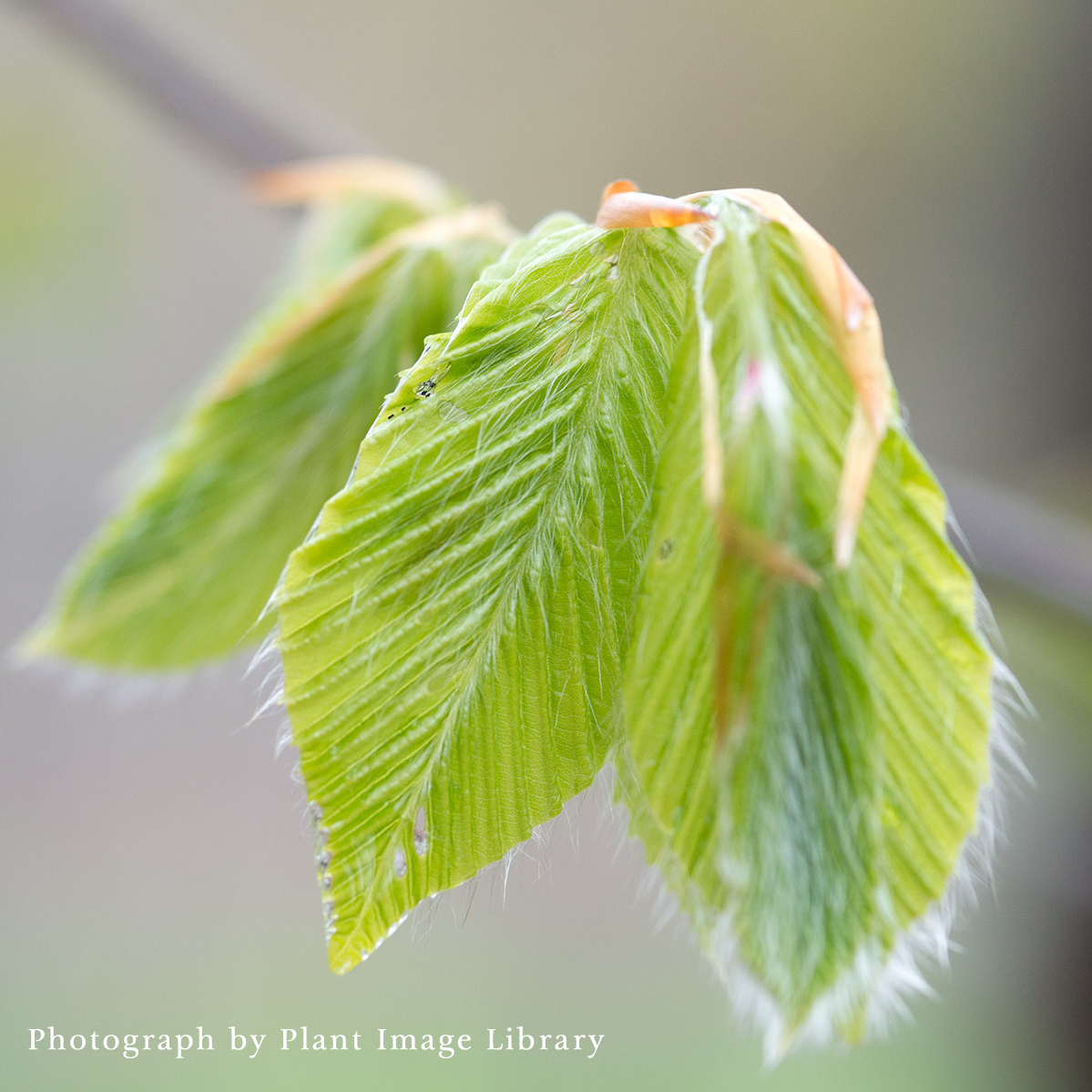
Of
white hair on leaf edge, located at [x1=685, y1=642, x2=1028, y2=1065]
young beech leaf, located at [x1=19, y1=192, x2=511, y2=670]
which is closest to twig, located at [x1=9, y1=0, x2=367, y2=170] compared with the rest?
young beech leaf, located at [x1=19, y1=192, x2=511, y2=670]

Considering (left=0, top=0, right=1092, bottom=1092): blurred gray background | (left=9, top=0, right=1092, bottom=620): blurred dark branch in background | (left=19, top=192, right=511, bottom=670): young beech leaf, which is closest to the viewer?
(left=19, top=192, right=511, bottom=670): young beech leaf

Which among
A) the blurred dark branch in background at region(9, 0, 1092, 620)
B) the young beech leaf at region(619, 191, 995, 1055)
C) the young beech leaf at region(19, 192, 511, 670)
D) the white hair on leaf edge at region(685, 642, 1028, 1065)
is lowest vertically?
the white hair on leaf edge at region(685, 642, 1028, 1065)

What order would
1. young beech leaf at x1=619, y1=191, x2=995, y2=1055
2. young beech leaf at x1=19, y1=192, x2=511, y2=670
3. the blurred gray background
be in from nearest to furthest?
1. young beech leaf at x1=619, y1=191, x2=995, y2=1055
2. young beech leaf at x1=19, y1=192, x2=511, y2=670
3. the blurred gray background

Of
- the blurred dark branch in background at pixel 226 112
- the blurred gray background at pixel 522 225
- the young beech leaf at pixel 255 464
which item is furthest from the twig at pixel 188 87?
the blurred gray background at pixel 522 225

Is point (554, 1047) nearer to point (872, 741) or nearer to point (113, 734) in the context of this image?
point (113, 734)

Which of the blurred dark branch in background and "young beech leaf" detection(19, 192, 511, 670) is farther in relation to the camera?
the blurred dark branch in background

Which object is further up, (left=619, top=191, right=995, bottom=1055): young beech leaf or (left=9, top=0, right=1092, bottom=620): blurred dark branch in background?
(left=9, top=0, right=1092, bottom=620): blurred dark branch in background

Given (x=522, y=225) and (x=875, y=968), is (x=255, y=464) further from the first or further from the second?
(x=522, y=225)

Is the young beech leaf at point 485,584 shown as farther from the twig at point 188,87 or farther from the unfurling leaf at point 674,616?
the twig at point 188,87

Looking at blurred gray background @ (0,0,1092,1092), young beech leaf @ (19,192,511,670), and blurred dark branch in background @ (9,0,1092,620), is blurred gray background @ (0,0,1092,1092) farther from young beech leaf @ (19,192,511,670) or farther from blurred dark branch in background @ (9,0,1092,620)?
young beech leaf @ (19,192,511,670)
